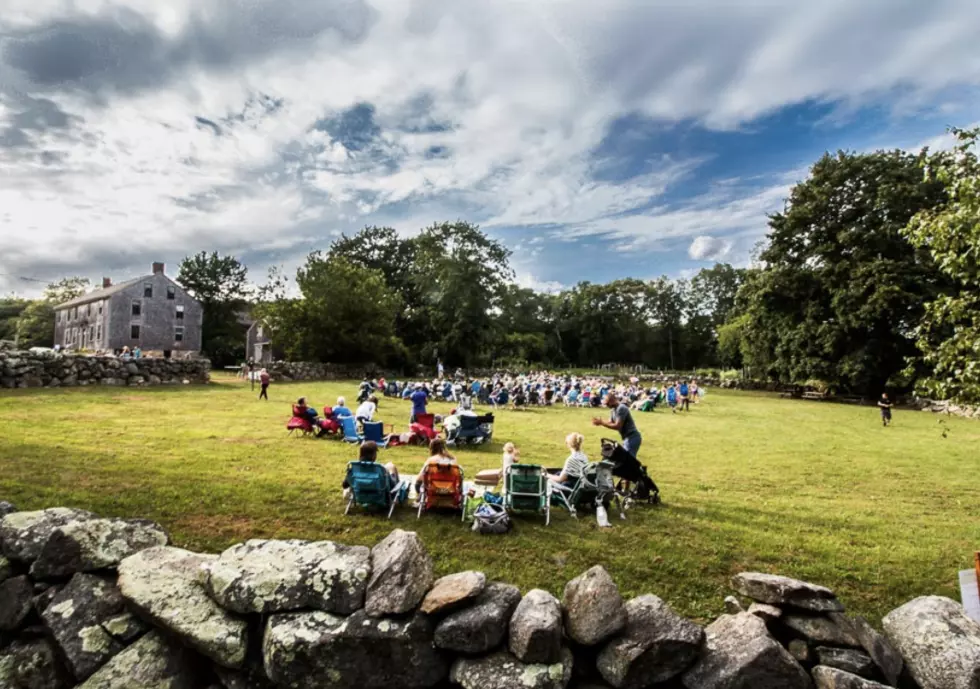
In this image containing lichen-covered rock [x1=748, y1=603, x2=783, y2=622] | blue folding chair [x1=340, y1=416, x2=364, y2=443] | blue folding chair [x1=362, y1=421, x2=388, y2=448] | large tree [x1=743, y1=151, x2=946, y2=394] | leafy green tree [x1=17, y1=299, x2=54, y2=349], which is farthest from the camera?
leafy green tree [x1=17, y1=299, x2=54, y2=349]

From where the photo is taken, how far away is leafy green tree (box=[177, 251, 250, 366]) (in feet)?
229

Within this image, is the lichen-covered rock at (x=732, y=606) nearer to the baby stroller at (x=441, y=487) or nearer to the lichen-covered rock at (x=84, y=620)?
the baby stroller at (x=441, y=487)

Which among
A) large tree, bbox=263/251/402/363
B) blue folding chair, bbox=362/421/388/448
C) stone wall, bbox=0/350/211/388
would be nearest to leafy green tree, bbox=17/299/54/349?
large tree, bbox=263/251/402/363

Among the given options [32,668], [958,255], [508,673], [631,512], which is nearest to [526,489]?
[631,512]

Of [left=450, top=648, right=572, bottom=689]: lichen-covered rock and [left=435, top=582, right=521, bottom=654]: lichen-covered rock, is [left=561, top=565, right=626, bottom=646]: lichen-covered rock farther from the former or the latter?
[left=435, top=582, right=521, bottom=654]: lichen-covered rock

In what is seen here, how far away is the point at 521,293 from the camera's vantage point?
85125 millimetres

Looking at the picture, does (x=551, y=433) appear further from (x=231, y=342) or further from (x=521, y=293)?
(x=521, y=293)

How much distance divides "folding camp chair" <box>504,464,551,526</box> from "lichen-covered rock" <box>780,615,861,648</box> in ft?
11.5

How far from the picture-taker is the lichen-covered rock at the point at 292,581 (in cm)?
459

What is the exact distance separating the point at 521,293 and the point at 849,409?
5806 cm

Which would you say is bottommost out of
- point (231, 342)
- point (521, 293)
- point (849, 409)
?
point (849, 409)

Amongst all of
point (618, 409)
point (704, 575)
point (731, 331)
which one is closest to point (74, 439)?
point (618, 409)

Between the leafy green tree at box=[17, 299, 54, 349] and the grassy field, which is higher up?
the leafy green tree at box=[17, 299, 54, 349]

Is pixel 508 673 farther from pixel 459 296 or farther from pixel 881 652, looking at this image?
pixel 459 296
